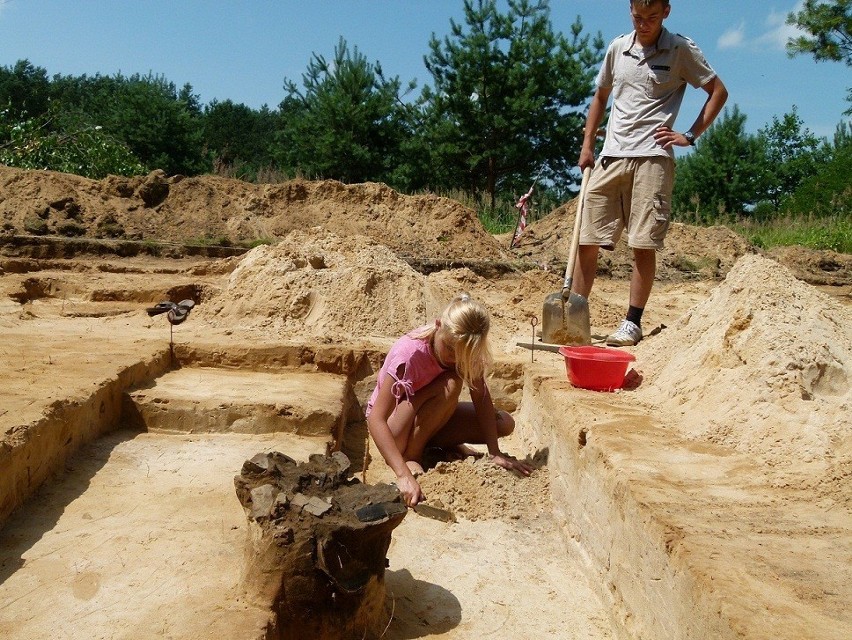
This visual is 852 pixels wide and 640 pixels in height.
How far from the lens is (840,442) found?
2496 millimetres

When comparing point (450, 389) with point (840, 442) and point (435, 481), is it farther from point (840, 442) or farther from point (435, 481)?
point (840, 442)

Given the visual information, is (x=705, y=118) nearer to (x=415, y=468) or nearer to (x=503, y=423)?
(x=503, y=423)

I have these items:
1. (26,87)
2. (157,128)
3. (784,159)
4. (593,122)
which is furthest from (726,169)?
(26,87)

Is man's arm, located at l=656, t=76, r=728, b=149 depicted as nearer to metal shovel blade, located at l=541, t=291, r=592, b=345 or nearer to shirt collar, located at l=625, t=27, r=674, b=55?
shirt collar, located at l=625, t=27, r=674, b=55

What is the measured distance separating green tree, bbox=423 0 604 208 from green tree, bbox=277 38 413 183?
131 cm

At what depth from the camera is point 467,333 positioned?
3037 mm

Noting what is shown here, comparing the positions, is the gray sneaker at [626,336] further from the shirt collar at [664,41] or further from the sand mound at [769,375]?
the shirt collar at [664,41]

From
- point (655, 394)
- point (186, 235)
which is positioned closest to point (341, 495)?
point (655, 394)

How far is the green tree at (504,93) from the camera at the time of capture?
63.2 feet

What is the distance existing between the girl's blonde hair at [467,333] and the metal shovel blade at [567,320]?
171cm

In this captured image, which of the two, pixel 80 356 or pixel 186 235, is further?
pixel 186 235

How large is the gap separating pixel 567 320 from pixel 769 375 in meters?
1.89

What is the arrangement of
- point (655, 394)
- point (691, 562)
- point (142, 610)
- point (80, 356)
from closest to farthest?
point (691, 562), point (142, 610), point (655, 394), point (80, 356)

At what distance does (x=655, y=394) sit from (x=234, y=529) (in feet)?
6.82
